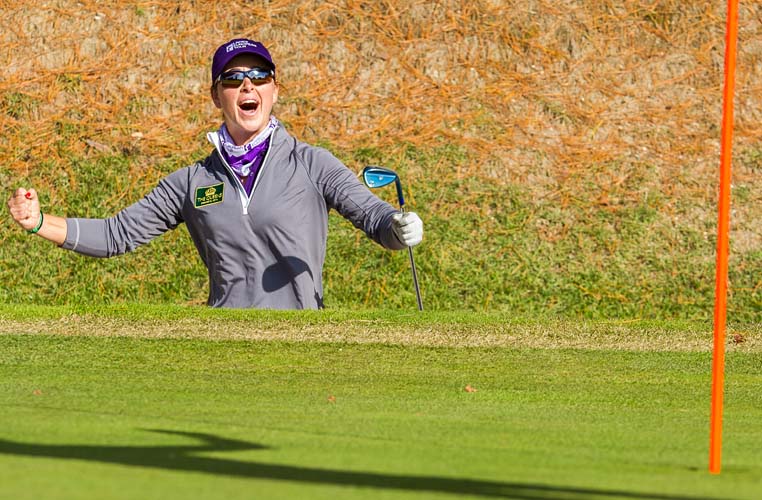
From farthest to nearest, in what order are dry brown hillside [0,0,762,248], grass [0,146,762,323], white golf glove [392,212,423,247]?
1. dry brown hillside [0,0,762,248]
2. grass [0,146,762,323]
3. white golf glove [392,212,423,247]

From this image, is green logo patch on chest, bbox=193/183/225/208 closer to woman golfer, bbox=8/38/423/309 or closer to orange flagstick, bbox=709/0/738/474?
woman golfer, bbox=8/38/423/309

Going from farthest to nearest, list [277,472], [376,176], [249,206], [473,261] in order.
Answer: [473,261], [376,176], [249,206], [277,472]

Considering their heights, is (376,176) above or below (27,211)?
above

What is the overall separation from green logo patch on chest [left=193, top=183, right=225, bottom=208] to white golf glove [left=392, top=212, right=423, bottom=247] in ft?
4.73

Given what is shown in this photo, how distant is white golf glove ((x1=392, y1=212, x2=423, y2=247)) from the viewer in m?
6.48

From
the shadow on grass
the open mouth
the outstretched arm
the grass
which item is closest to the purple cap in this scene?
the open mouth

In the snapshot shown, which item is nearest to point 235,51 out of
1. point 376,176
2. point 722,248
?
point 376,176

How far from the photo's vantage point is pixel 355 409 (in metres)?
5.14

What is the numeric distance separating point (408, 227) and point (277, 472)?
9.79 ft

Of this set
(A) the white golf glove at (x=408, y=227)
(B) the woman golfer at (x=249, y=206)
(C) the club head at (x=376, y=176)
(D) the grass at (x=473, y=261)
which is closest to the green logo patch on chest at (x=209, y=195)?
(B) the woman golfer at (x=249, y=206)

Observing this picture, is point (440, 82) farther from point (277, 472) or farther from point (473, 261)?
point (277, 472)

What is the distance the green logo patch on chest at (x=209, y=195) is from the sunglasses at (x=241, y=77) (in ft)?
2.06

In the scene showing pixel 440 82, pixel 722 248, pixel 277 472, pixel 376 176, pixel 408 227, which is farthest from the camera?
pixel 440 82

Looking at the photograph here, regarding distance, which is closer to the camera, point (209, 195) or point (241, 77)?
point (209, 195)
